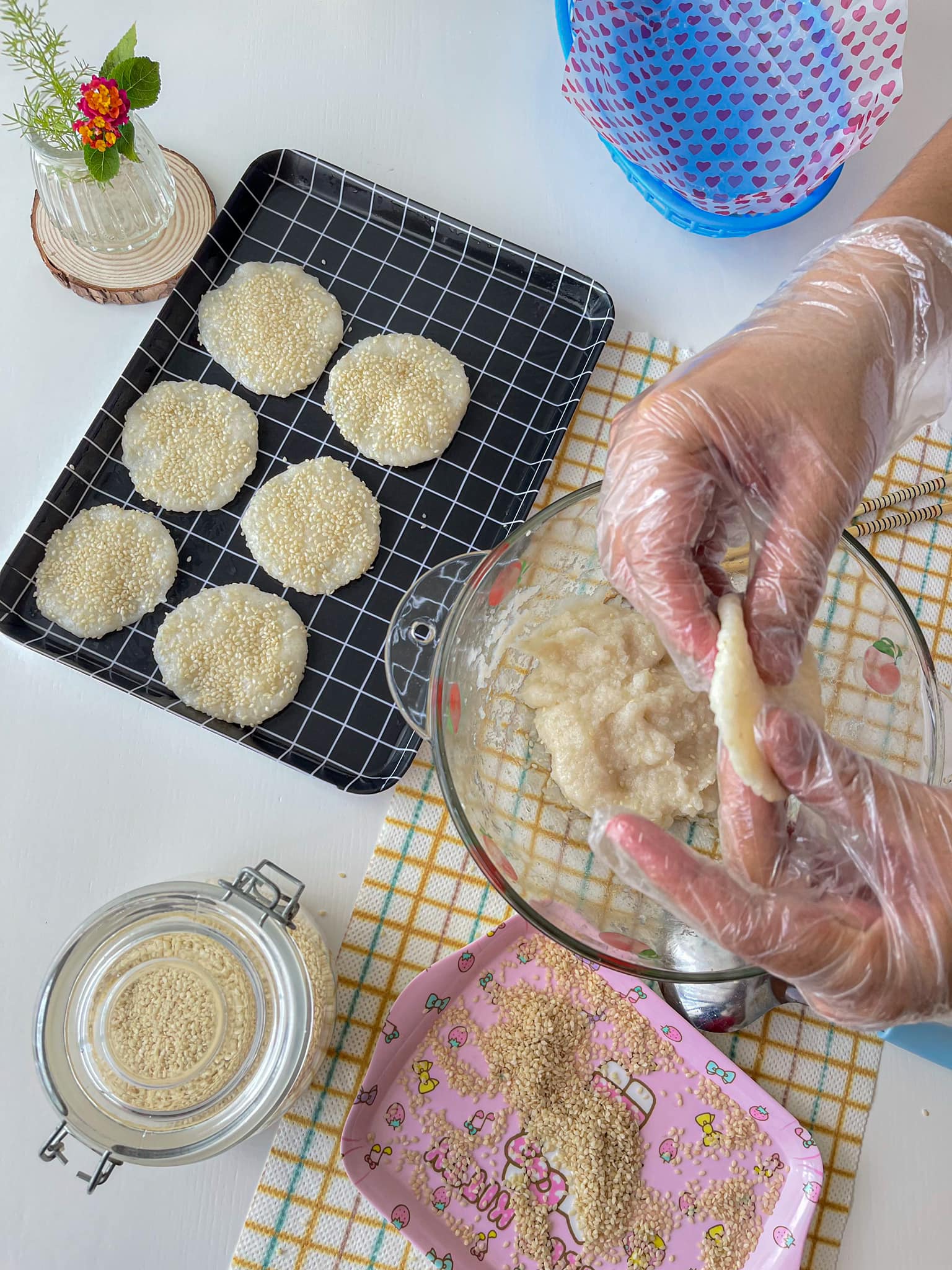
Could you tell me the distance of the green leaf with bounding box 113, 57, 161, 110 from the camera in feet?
3.70

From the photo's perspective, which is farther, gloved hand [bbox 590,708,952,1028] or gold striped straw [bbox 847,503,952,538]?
gold striped straw [bbox 847,503,952,538]

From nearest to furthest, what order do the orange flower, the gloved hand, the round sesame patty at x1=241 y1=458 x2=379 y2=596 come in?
1. the gloved hand
2. the orange flower
3. the round sesame patty at x1=241 y1=458 x2=379 y2=596

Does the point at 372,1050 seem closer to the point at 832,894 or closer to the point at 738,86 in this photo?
the point at 832,894

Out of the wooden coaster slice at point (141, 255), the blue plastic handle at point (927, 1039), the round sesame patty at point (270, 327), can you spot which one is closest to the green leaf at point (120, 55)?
the wooden coaster slice at point (141, 255)

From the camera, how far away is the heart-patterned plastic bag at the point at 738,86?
4.00ft

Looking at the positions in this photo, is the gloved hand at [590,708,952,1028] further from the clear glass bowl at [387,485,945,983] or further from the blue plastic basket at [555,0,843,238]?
the blue plastic basket at [555,0,843,238]

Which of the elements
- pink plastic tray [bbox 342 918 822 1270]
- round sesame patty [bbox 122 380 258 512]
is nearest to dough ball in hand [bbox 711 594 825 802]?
pink plastic tray [bbox 342 918 822 1270]

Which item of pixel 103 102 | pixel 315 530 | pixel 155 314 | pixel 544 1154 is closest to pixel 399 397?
pixel 315 530

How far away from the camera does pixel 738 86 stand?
50.8 inches

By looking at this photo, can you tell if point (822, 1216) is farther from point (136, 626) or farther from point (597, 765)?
point (136, 626)

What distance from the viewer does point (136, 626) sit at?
1190mm

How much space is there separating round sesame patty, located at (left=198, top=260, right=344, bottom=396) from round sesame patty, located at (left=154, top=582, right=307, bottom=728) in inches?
11.7

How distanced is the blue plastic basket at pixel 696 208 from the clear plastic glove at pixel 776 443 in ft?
1.22

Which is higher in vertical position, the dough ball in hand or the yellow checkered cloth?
the dough ball in hand
